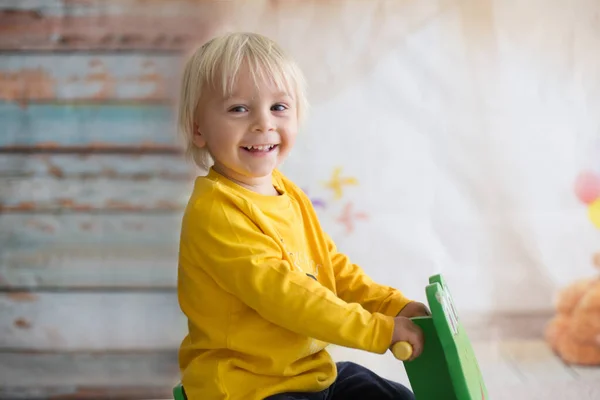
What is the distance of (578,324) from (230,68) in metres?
0.94

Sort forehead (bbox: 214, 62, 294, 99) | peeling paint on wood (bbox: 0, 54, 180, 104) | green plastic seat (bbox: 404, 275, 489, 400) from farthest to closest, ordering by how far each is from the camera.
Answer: peeling paint on wood (bbox: 0, 54, 180, 104) < forehead (bbox: 214, 62, 294, 99) < green plastic seat (bbox: 404, 275, 489, 400)

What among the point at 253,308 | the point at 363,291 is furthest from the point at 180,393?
the point at 363,291

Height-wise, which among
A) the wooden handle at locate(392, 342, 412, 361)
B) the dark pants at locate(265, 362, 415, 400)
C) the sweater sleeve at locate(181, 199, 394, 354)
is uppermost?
the sweater sleeve at locate(181, 199, 394, 354)

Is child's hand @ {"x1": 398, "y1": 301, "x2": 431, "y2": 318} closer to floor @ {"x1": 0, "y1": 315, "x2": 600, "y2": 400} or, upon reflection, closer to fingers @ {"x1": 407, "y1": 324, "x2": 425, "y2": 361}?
fingers @ {"x1": 407, "y1": 324, "x2": 425, "y2": 361}

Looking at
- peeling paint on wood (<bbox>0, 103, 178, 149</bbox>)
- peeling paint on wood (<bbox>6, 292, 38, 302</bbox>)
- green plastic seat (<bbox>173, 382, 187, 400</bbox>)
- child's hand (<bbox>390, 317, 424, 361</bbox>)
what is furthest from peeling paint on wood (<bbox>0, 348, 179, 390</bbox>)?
child's hand (<bbox>390, 317, 424, 361</bbox>)

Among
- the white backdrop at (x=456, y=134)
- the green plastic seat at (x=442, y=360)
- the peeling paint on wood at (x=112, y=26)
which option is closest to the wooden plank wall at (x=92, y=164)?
the peeling paint on wood at (x=112, y=26)

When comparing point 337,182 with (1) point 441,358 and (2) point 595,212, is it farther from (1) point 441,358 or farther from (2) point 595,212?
(1) point 441,358

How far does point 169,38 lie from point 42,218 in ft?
1.43

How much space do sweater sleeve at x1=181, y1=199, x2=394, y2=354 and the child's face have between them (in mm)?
80

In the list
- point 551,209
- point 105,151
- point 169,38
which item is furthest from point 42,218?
point 551,209

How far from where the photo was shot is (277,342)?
905mm

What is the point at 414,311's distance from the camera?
96 centimetres

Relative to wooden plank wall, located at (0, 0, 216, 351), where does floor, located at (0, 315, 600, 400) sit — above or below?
below

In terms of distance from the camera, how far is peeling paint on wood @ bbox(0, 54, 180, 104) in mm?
1439
